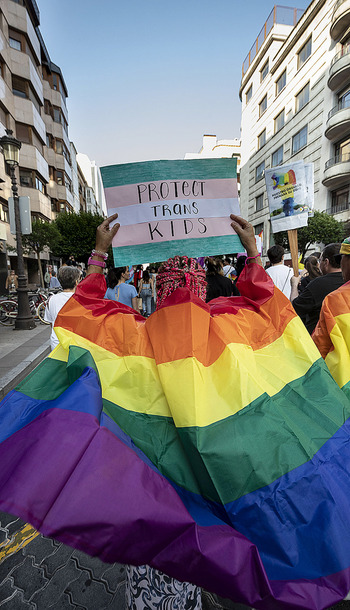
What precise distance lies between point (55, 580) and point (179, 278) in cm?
198

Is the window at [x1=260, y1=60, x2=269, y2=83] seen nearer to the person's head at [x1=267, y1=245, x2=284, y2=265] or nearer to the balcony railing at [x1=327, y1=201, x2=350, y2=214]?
the balcony railing at [x1=327, y1=201, x2=350, y2=214]

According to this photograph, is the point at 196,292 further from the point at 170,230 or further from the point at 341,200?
the point at 341,200

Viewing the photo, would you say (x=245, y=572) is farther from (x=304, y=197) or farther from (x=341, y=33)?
(x=341, y=33)

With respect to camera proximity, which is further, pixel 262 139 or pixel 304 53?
pixel 262 139

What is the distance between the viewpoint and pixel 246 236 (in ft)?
6.40

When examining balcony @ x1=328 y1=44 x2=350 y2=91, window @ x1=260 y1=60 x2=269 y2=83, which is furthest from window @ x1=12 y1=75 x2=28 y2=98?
window @ x1=260 y1=60 x2=269 y2=83

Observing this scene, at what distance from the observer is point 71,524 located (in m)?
0.90

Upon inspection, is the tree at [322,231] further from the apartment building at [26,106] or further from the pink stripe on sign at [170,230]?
the pink stripe on sign at [170,230]

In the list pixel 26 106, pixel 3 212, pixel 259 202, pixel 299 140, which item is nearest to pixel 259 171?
pixel 259 202

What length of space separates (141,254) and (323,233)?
904 inches

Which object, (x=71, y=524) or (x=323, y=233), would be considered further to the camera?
(x=323, y=233)

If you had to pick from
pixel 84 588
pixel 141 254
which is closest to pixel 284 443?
pixel 141 254

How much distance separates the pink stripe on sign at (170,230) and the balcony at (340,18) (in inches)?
1196

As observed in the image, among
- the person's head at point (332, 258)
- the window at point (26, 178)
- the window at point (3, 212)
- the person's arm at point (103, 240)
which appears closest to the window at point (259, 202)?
the window at point (26, 178)
